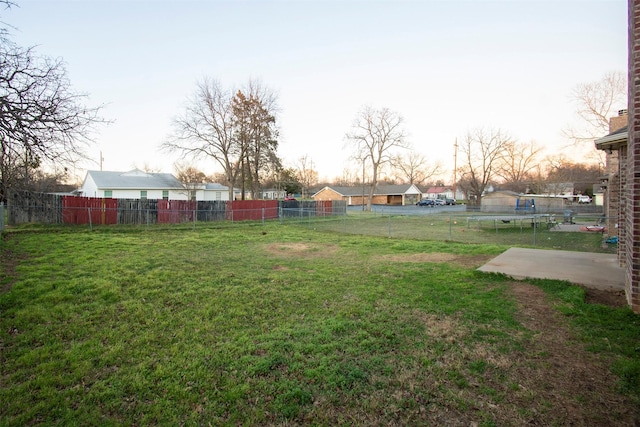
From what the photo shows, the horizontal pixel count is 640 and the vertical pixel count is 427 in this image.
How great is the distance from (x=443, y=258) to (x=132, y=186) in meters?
31.3

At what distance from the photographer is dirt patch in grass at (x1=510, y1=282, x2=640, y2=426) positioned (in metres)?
2.56

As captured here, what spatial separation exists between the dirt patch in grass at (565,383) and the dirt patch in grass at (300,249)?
6.85m

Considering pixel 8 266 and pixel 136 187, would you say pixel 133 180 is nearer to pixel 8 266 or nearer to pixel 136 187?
pixel 136 187

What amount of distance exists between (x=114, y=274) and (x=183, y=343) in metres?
4.13

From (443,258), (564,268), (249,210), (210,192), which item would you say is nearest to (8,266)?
(443,258)

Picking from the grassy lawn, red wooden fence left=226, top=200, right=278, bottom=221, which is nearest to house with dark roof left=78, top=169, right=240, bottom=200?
red wooden fence left=226, top=200, right=278, bottom=221

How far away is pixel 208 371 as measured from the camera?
3.21m

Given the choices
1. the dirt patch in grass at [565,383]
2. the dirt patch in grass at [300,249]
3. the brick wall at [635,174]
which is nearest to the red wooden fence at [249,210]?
the dirt patch in grass at [300,249]

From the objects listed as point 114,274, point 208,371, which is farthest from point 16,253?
point 208,371

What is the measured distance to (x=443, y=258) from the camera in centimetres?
942

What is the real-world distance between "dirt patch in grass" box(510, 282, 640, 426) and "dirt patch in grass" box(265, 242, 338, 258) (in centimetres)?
685

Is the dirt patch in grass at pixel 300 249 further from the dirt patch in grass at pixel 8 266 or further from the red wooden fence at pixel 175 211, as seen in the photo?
the red wooden fence at pixel 175 211

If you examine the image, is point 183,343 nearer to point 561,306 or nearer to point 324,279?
point 324,279

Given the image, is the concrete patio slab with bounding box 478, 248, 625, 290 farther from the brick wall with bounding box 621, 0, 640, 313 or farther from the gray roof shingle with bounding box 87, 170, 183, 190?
the gray roof shingle with bounding box 87, 170, 183, 190
